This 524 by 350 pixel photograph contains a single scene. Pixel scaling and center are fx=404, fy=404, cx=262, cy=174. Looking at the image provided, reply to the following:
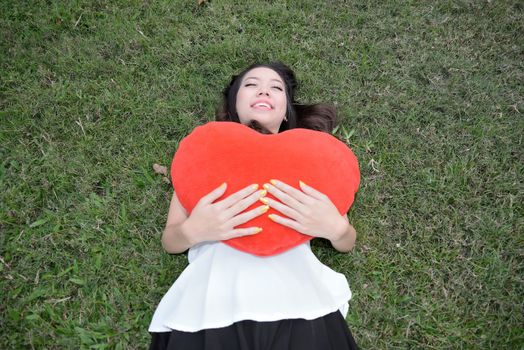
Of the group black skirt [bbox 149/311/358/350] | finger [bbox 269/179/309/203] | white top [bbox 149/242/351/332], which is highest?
finger [bbox 269/179/309/203]

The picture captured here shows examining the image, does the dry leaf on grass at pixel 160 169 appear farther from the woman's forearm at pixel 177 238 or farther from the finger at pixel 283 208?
the finger at pixel 283 208

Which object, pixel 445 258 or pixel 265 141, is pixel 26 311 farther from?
pixel 445 258

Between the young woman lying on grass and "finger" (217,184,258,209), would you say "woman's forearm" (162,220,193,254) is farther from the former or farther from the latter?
"finger" (217,184,258,209)

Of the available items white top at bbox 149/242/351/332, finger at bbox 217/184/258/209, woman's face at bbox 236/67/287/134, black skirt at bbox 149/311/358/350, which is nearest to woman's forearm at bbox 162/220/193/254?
white top at bbox 149/242/351/332

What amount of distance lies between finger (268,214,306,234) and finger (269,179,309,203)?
110 mm

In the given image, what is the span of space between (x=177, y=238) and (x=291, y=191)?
0.67 m

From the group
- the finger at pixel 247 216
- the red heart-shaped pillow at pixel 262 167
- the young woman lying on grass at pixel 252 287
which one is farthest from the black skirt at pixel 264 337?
the finger at pixel 247 216

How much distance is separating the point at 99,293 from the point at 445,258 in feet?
7.00

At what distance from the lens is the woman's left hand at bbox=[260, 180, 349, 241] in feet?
6.15

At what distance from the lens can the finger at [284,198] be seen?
1.87 m

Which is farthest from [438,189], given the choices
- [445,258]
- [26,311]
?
[26,311]

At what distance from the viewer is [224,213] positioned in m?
1.89

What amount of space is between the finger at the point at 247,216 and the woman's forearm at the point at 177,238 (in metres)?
0.28

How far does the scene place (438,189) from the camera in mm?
2689
